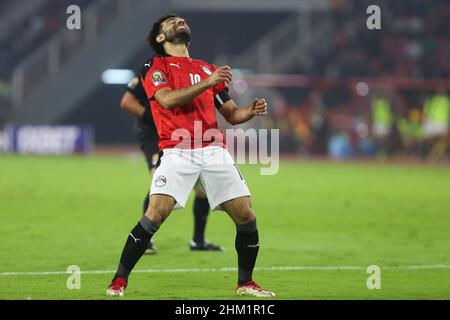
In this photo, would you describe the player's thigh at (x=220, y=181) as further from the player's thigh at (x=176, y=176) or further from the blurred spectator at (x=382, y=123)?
the blurred spectator at (x=382, y=123)

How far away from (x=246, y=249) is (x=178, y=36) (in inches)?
74.1

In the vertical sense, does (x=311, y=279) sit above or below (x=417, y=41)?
below

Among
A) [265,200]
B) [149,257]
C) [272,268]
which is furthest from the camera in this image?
[265,200]

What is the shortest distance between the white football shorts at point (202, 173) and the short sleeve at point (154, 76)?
53 centimetres

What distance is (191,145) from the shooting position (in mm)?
8625

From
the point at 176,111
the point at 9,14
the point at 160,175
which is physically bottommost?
the point at 160,175

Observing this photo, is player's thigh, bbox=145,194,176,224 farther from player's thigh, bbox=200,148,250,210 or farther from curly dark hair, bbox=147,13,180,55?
curly dark hair, bbox=147,13,180,55

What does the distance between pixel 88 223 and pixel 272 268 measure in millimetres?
4965

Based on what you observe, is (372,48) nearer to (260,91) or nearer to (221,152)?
(260,91)

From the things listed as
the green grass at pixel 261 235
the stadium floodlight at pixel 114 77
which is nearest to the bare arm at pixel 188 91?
the green grass at pixel 261 235

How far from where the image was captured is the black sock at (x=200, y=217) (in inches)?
472

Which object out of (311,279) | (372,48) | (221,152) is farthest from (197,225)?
(372,48)

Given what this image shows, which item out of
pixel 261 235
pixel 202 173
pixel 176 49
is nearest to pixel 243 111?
pixel 202 173

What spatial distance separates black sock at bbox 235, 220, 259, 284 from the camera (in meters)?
8.77
